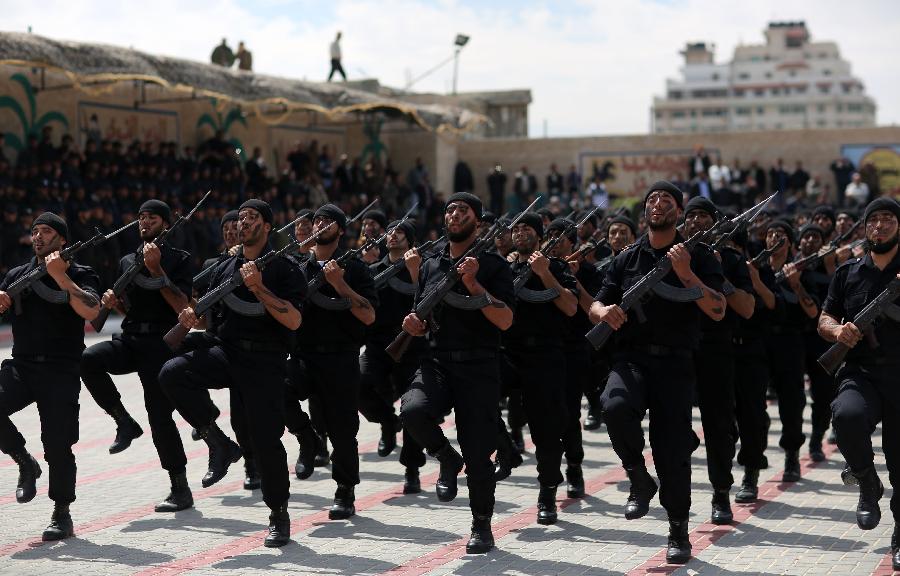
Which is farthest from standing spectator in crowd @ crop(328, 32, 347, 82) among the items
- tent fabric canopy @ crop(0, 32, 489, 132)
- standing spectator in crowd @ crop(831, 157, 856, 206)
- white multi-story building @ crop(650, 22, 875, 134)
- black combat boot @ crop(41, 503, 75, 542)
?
white multi-story building @ crop(650, 22, 875, 134)

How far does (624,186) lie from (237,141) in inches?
464

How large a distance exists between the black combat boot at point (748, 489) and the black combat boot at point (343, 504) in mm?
2815

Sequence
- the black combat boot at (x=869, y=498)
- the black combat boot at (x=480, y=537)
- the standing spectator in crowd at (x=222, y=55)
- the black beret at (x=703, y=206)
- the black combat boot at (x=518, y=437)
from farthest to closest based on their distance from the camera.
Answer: the standing spectator in crowd at (x=222, y=55) < the black combat boot at (x=518, y=437) < the black beret at (x=703, y=206) < the black combat boot at (x=480, y=537) < the black combat boot at (x=869, y=498)

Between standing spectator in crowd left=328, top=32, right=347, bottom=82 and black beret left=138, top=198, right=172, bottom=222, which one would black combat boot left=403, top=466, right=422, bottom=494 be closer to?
black beret left=138, top=198, right=172, bottom=222

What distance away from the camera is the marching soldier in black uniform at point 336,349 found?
9.09 m

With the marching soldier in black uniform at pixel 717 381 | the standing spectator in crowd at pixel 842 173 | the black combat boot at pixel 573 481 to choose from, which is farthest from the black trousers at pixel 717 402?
the standing spectator in crowd at pixel 842 173

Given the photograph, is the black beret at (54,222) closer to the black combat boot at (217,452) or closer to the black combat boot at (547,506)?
the black combat boot at (217,452)

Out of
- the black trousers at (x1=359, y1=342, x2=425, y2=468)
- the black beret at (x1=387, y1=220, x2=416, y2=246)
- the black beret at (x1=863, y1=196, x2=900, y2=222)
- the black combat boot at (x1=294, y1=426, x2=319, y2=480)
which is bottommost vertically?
the black combat boot at (x1=294, y1=426, x2=319, y2=480)

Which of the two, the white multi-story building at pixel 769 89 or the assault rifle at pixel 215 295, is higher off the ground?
the white multi-story building at pixel 769 89

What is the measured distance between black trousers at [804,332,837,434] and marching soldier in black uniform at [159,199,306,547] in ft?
16.7

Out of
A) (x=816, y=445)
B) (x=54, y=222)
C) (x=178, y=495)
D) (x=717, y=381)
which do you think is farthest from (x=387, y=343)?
(x=816, y=445)

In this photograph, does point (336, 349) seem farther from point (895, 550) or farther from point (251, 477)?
point (895, 550)

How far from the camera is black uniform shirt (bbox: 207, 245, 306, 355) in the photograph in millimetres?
8188

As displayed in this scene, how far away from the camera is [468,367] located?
26.6 ft
